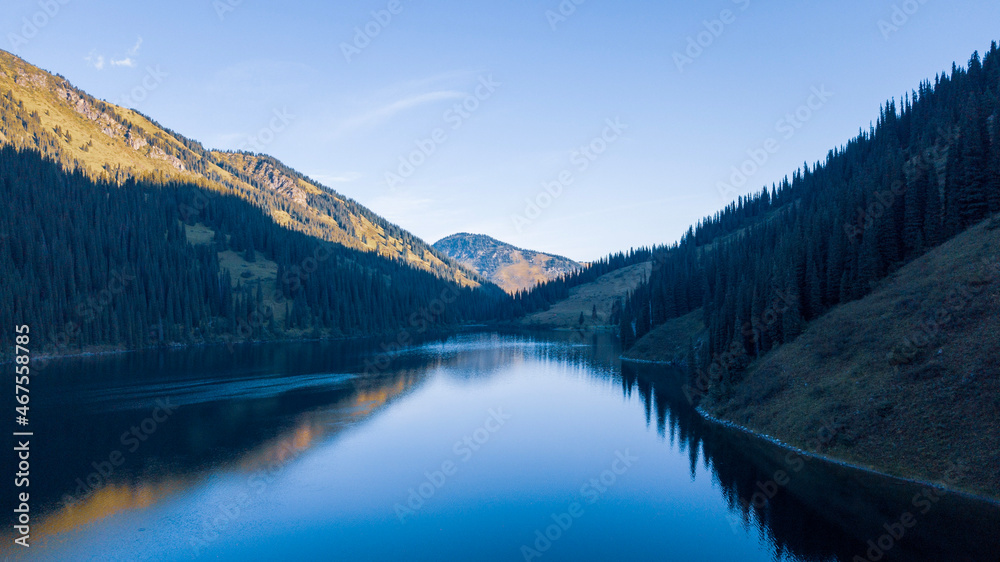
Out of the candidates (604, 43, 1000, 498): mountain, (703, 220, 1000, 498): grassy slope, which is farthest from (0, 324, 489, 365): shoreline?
(703, 220, 1000, 498): grassy slope

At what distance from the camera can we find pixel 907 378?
37250mm

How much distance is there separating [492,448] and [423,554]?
839 inches

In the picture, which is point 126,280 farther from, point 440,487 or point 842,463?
point 842,463

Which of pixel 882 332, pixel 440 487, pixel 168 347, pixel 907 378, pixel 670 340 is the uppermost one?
pixel 882 332

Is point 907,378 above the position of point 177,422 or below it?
above

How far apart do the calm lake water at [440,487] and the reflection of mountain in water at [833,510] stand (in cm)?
13

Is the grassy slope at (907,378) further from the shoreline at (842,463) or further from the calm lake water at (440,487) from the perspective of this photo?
the calm lake water at (440,487)

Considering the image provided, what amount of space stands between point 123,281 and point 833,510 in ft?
546

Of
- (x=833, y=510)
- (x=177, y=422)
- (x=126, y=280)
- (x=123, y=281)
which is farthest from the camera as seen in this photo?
(x=126, y=280)

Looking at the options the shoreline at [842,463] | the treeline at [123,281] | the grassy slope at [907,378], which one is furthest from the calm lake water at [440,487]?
the treeline at [123,281]

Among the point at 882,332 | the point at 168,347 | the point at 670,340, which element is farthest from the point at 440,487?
the point at 168,347

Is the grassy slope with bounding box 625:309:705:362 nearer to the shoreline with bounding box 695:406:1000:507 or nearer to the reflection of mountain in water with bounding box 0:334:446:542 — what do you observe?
the shoreline with bounding box 695:406:1000:507

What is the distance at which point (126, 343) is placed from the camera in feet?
399

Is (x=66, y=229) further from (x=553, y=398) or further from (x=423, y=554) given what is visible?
(x=423, y=554)
